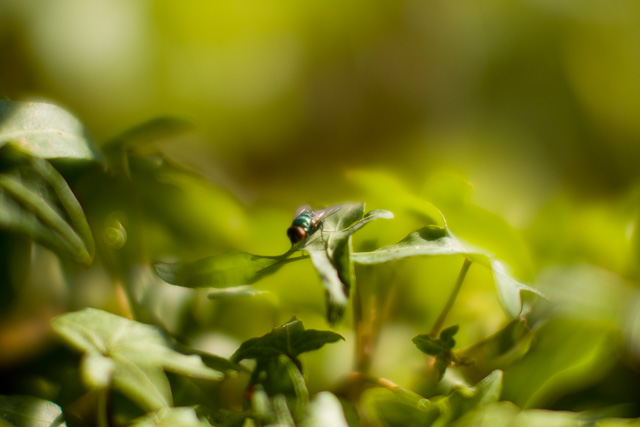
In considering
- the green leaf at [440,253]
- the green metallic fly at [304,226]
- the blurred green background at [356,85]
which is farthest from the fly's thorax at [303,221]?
the blurred green background at [356,85]

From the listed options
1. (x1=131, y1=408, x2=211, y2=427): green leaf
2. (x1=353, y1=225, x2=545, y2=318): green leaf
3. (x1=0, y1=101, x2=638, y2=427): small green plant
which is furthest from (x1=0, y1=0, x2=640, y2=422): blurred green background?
(x1=131, y1=408, x2=211, y2=427): green leaf

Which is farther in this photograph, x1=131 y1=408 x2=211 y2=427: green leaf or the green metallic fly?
the green metallic fly

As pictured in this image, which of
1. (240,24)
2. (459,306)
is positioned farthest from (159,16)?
(459,306)

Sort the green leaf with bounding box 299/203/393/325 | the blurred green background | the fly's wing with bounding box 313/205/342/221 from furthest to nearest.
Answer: the blurred green background, the fly's wing with bounding box 313/205/342/221, the green leaf with bounding box 299/203/393/325

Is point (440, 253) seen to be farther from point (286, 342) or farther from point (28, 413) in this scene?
point (28, 413)

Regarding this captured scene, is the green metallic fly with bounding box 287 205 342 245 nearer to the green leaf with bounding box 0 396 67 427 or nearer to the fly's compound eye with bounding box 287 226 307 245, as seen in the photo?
the fly's compound eye with bounding box 287 226 307 245

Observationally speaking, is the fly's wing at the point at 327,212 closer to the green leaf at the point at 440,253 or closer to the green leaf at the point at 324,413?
the green leaf at the point at 440,253

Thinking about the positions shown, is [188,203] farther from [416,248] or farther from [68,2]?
[68,2]
